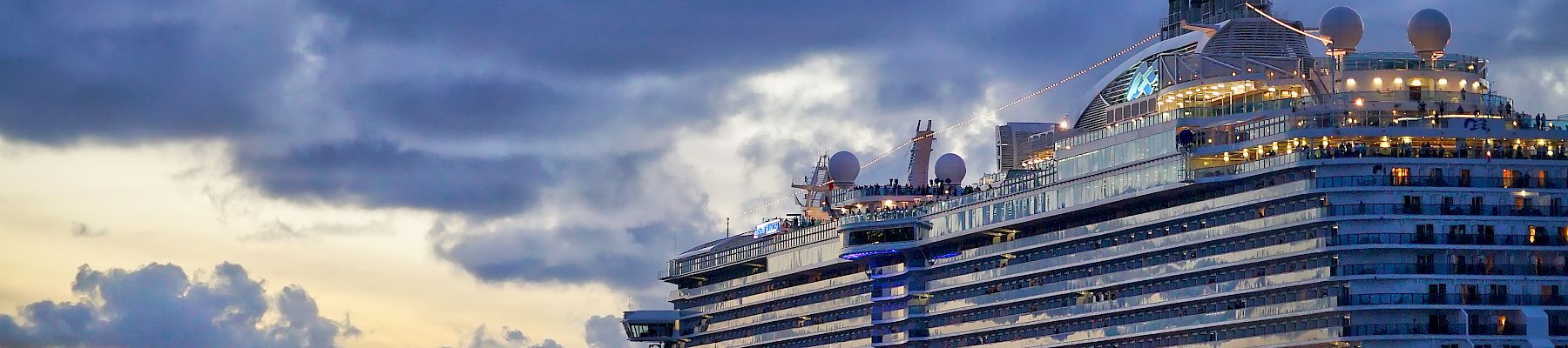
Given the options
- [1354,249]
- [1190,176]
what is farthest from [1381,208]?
[1190,176]

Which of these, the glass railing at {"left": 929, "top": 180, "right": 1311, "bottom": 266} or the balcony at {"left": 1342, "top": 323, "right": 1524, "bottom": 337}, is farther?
the glass railing at {"left": 929, "top": 180, "right": 1311, "bottom": 266}

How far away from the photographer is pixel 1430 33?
153 metres

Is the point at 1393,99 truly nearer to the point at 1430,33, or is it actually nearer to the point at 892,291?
the point at 1430,33

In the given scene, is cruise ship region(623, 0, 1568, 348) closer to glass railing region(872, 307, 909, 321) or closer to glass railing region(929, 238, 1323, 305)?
glass railing region(929, 238, 1323, 305)

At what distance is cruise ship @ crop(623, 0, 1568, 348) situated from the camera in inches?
5714

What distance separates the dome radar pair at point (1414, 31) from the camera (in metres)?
153

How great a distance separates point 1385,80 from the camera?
152 meters

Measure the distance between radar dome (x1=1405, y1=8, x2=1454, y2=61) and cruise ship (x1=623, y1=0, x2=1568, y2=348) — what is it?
0.34 ft

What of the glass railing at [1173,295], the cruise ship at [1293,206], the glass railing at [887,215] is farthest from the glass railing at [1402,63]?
the glass railing at [887,215]

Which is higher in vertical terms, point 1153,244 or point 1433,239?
point 1153,244

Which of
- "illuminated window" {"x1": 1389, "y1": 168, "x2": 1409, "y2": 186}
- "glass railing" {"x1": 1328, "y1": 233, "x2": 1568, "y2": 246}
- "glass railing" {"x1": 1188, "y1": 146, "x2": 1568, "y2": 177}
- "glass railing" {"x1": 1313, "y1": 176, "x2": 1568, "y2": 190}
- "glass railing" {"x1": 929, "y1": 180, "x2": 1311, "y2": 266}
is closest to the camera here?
"glass railing" {"x1": 1328, "y1": 233, "x2": 1568, "y2": 246}

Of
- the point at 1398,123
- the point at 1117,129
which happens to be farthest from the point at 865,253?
the point at 1398,123

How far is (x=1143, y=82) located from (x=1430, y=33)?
19621 mm

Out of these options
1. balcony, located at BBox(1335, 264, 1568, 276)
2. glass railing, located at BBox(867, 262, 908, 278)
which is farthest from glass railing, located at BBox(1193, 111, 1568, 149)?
glass railing, located at BBox(867, 262, 908, 278)
